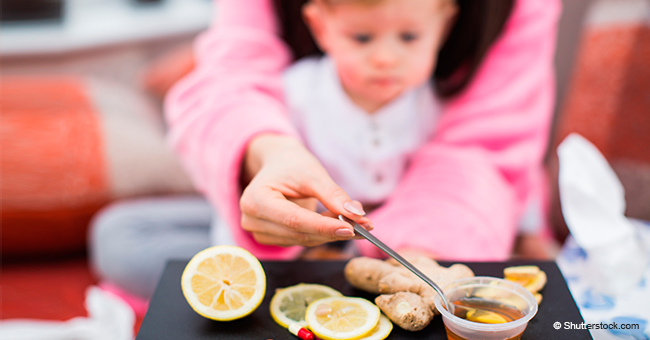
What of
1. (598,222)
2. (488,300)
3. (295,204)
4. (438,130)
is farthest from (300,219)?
(438,130)

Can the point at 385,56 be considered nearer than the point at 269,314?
No

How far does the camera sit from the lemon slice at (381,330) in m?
0.38

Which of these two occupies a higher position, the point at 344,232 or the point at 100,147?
the point at 344,232

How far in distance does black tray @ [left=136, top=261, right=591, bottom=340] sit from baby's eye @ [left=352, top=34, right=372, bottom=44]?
27cm

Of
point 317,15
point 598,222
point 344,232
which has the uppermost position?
point 317,15

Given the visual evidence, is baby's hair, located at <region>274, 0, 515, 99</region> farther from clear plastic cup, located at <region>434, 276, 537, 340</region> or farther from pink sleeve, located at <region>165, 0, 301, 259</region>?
clear plastic cup, located at <region>434, 276, 537, 340</region>

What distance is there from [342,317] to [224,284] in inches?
3.8

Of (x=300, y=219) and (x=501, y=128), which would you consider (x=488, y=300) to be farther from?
(x=501, y=128)

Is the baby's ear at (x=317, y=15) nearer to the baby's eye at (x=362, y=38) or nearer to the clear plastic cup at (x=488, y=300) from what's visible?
→ the baby's eye at (x=362, y=38)

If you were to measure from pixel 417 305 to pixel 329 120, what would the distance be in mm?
431

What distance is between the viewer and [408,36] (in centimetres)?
60

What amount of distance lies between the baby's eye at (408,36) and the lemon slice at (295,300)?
1.03 ft

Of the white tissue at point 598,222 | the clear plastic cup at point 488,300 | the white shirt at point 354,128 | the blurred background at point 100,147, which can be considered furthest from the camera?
the blurred background at point 100,147

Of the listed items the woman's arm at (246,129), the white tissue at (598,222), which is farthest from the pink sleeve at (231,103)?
the white tissue at (598,222)
